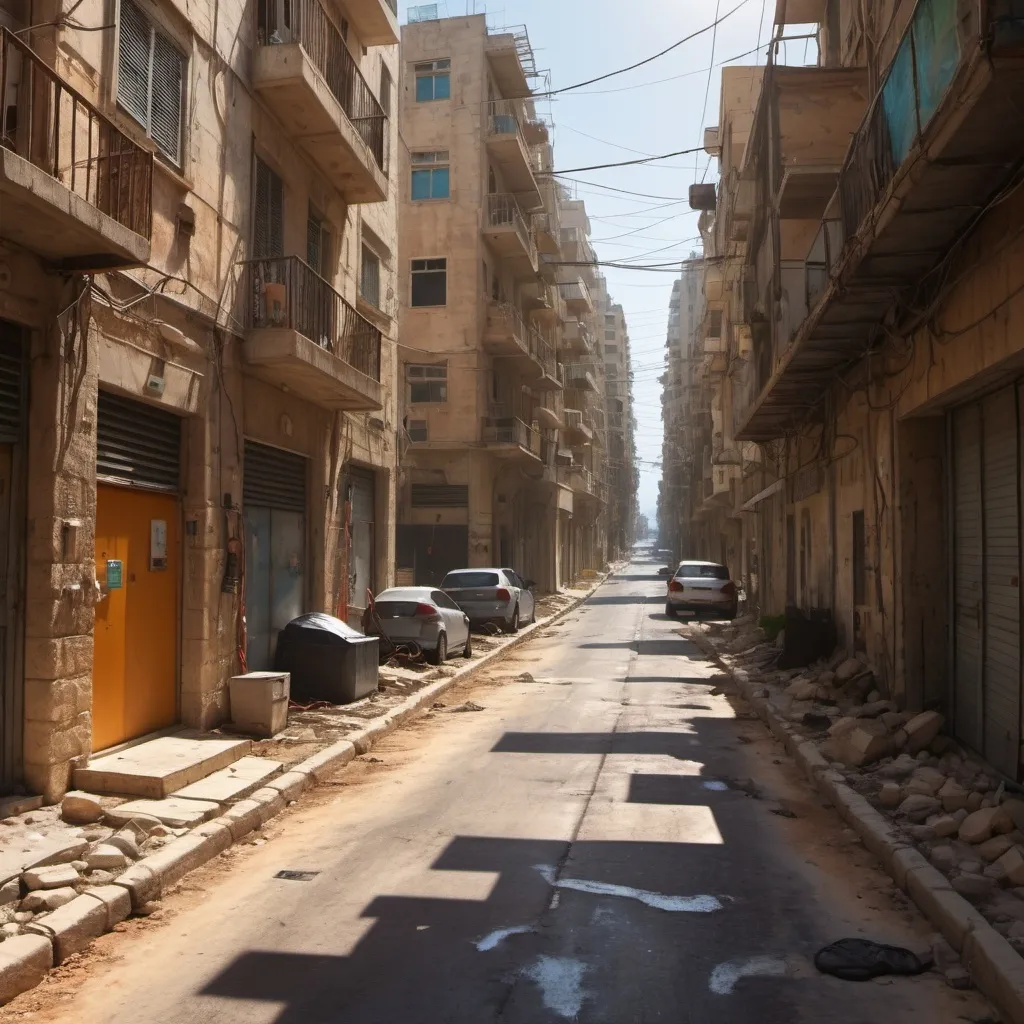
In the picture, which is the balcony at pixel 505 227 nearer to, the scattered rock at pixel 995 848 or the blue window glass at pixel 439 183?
the blue window glass at pixel 439 183

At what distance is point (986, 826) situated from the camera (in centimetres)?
631

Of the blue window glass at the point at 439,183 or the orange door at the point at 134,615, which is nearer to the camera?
the orange door at the point at 134,615

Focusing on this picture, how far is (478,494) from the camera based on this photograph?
30.9m

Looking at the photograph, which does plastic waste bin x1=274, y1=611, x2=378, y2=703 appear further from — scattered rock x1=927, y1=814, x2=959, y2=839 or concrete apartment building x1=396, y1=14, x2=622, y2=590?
concrete apartment building x1=396, y1=14, x2=622, y2=590

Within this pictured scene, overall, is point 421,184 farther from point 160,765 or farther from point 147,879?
point 147,879

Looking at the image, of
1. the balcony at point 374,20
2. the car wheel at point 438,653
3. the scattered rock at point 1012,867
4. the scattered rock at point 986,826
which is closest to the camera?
the scattered rock at point 1012,867

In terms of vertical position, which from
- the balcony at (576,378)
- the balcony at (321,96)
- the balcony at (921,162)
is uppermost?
the balcony at (576,378)

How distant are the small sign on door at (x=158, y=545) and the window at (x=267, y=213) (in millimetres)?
3927

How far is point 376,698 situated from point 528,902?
7.80 metres

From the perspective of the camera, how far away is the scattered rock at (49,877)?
17.8ft

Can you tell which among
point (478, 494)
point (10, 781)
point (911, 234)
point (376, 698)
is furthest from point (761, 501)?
point (10, 781)

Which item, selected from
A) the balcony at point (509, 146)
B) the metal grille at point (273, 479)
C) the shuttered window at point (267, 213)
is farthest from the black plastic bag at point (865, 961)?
the balcony at point (509, 146)

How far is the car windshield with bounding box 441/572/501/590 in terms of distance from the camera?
948 inches

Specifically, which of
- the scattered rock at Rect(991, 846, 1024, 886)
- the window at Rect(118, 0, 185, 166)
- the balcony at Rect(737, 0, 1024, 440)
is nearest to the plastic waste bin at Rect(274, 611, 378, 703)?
the window at Rect(118, 0, 185, 166)
